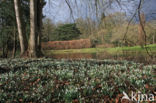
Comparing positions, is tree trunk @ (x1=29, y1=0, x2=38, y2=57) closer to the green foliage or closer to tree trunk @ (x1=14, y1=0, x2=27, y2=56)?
tree trunk @ (x1=14, y1=0, x2=27, y2=56)

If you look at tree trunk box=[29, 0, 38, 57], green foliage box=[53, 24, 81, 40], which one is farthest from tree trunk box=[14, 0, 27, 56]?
green foliage box=[53, 24, 81, 40]

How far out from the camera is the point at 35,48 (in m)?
6.71

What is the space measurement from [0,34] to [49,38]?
17.4 m

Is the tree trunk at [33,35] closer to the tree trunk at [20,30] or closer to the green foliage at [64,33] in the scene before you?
the tree trunk at [20,30]

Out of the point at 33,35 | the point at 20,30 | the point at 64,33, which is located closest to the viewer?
the point at 33,35

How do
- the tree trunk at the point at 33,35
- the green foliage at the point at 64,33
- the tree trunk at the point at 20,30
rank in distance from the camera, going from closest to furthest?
the tree trunk at the point at 33,35 → the tree trunk at the point at 20,30 → the green foliage at the point at 64,33

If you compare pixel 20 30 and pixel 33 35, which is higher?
pixel 20 30

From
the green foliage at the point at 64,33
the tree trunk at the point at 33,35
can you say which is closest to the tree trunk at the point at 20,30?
the tree trunk at the point at 33,35

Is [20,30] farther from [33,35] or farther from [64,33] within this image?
[64,33]

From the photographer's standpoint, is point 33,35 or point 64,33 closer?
point 33,35

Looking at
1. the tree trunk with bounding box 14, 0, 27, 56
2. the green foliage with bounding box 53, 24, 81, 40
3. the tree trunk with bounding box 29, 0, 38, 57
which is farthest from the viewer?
Answer: the green foliage with bounding box 53, 24, 81, 40

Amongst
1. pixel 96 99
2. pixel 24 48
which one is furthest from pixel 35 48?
pixel 96 99

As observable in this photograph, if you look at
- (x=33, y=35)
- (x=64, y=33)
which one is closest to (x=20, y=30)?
(x=33, y=35)

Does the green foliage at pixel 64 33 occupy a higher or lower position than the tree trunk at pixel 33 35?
higher
